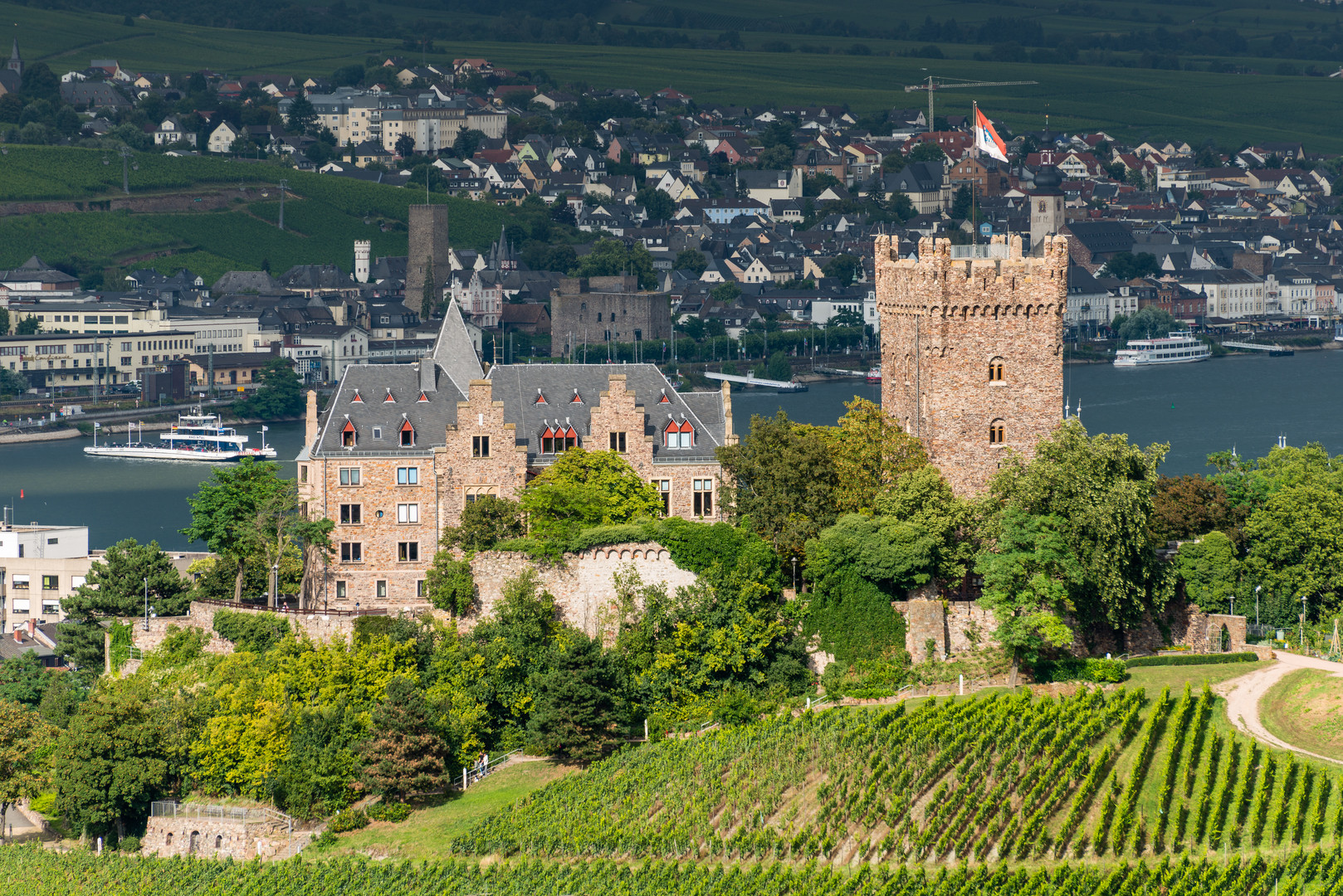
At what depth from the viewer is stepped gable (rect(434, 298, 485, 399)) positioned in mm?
71188

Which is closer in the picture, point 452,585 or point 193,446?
point 452,585

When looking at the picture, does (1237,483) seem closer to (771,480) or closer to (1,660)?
(771,480)

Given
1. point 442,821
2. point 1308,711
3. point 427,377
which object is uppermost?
point 427,377

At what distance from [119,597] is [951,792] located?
29.4m

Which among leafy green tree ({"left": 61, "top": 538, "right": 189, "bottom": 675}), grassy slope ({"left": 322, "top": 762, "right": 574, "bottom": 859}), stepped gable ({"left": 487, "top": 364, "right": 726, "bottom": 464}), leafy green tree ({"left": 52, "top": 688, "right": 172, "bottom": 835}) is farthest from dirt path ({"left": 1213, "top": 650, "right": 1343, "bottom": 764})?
leafy green tree ({"left": 61, "top": 538, "right": 189, "bottom": 675})

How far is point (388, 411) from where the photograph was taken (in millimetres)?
66688

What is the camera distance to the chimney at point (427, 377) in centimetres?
6806

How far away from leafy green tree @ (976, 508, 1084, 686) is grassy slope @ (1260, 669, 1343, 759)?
17.5ft

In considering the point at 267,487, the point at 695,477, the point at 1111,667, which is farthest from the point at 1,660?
the point at 1111,667

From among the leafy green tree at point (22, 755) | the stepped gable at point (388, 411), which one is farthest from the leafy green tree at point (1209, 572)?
the leafy green tree at point (22, 755)

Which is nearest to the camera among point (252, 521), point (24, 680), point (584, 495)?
point (584, 495)

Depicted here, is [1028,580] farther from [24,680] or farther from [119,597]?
[24,680]

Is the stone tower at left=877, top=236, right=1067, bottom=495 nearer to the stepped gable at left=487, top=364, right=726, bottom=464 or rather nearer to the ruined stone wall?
the stepped gable at left=487, top=364, right=726, bottom=464

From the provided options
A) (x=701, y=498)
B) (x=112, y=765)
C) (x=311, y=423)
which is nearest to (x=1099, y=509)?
(x=701, y=498)
